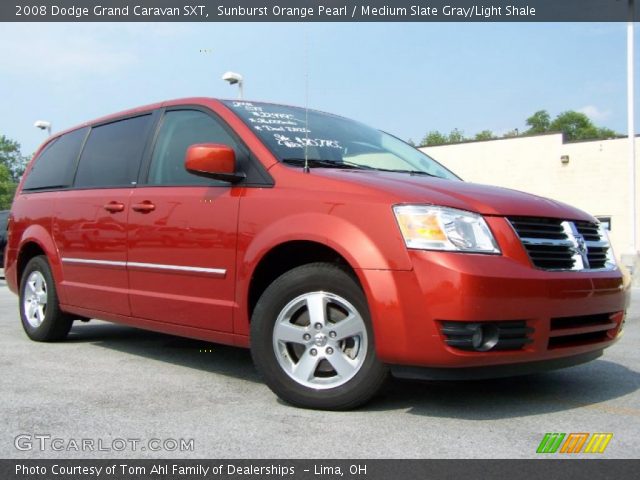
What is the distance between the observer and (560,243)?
361 cm

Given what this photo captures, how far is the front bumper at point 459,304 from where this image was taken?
3.21 meters

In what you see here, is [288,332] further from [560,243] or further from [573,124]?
[573,124]

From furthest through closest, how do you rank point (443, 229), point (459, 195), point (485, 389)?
point (485, 389)
point (459, 195)
point (443, 229)

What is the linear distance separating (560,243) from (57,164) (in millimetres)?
4359

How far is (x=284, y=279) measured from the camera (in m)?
3.72

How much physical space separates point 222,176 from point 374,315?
4.33ft

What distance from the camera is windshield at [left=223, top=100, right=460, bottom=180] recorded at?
4242mm

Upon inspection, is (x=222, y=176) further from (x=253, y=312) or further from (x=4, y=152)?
(x=4, y=152)

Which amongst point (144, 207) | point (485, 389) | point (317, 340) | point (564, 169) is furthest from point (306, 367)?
point (564, 169)

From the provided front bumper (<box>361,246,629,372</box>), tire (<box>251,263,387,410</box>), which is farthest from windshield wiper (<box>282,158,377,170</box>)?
front bumper (<box>361,246,629,372</box>)

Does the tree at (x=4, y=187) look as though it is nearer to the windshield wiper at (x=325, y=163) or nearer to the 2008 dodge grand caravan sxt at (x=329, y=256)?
the 2008 dodge grand caravan sxt at (x=329, y=256)
